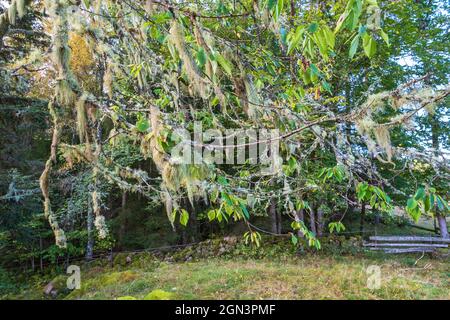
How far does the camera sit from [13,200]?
18.2 feet

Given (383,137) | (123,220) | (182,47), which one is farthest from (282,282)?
(123,220)

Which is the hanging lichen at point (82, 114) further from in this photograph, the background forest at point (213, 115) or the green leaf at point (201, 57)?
the green leaf at point (201, 57)

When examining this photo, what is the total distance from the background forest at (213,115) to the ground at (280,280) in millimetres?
1047

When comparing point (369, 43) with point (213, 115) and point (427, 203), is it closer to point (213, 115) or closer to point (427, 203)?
point (427, 203)

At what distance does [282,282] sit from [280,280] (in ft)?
0.38

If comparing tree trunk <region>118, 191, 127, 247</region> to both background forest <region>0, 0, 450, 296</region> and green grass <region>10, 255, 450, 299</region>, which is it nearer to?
background forest <region>0, 0, 450, 296</region>

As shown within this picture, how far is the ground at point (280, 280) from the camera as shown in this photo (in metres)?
4.29

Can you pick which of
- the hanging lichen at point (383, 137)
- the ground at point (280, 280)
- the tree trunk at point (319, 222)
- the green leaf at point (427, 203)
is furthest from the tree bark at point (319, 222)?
the green leaf at point (427, 203)

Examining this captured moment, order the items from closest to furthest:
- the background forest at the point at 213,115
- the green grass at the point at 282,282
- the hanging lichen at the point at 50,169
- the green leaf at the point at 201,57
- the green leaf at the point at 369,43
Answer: the green leaf at the point at 369,43
the green leaf at the point at 201,57
the background forest at the point at 213,115
the hanging lichen at the point at 50,169
the green grass at the point at 282,282

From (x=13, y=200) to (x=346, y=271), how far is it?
6.70 m

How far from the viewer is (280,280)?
16.2ft

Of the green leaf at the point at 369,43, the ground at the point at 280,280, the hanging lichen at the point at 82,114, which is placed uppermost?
the green leaf at the point at 369,43

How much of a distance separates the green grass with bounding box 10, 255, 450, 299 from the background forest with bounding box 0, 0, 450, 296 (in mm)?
1207
